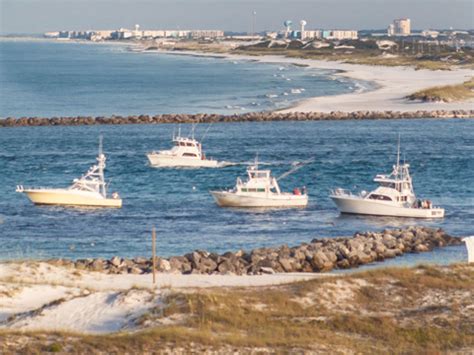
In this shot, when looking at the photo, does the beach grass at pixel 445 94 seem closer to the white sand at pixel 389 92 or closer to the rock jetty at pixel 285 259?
the white sand at pixel 389 92

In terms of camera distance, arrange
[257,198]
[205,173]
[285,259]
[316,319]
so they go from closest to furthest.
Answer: [316,319]
[285,259]
[257,198]
[205,173]

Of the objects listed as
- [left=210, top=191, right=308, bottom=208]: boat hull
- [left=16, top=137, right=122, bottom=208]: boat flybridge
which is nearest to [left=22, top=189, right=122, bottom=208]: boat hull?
[left=16, top=137, right=122, bottom=208]: boat flybridge

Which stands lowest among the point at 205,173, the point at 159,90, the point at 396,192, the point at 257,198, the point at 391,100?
the point at 159,90

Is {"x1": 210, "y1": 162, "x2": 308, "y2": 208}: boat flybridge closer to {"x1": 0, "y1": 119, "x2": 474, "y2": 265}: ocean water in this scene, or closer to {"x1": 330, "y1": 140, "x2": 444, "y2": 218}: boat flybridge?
{"x1": 0, "y1": 119, "x2": 474, "y2": 265}: ocean water

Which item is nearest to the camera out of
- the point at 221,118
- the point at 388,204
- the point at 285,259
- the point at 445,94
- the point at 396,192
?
the point at 285,259

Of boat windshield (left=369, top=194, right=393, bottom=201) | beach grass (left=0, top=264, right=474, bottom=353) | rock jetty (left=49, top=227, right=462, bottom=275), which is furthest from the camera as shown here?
boat windshield (left=369, top=194, right=393, bottom=201)

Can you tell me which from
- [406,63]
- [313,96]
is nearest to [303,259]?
[313,96]

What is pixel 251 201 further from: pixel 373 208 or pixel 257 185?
pixel 373 208

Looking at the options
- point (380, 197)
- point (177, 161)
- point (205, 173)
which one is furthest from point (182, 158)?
point (380, 197)
